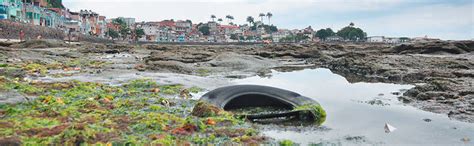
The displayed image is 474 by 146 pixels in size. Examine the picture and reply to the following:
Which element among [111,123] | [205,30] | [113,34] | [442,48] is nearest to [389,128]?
[111,123]

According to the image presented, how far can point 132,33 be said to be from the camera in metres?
105

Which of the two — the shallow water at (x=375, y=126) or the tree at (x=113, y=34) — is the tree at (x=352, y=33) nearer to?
the tree at (x=113, y=34)

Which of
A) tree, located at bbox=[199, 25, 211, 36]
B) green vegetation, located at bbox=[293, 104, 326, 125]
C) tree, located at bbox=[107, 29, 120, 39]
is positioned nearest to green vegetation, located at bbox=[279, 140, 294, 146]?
green vegetation, located at bbox=[293, 104, 326, 125]

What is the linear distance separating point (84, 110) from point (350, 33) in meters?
127

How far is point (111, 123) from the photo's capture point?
4.32m

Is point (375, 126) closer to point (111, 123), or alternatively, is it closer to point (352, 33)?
point (111, 123)

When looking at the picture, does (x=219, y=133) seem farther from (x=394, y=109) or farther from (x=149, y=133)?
(x=394, y=109)

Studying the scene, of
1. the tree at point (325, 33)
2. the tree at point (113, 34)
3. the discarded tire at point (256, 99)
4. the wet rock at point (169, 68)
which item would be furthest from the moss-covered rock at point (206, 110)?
the tree at point (325, 33)

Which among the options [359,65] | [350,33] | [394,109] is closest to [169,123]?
[394,109]

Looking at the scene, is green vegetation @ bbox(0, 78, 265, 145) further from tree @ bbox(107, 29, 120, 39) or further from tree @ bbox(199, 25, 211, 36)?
tree @ bbox(199, 25, 211, 36)

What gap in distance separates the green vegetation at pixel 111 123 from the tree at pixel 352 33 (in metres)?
124

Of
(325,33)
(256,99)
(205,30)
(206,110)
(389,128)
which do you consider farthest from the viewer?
(205,30)

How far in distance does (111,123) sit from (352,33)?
127 meters

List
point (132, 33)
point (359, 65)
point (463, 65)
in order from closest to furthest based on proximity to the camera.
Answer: point (463, 65)
point (359, 65)
point (132, 33)
